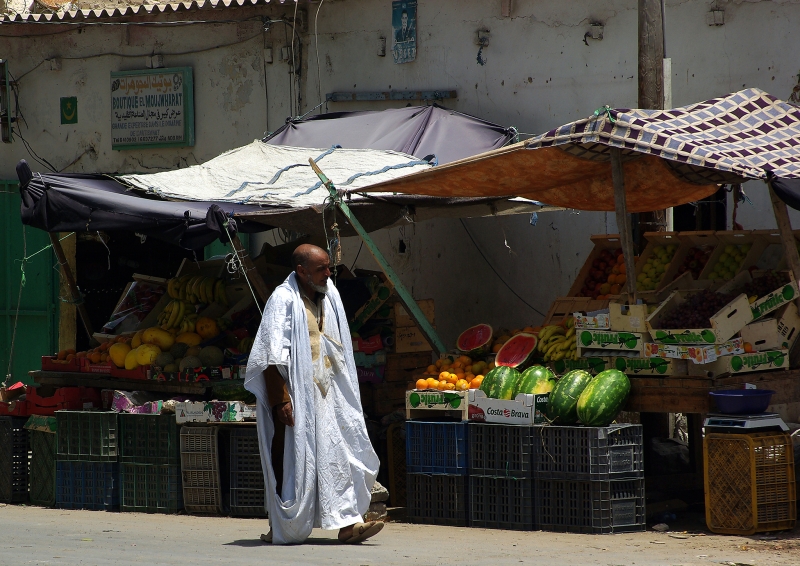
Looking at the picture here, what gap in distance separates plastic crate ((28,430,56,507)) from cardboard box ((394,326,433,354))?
2728 mm

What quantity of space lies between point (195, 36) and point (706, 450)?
283 inches

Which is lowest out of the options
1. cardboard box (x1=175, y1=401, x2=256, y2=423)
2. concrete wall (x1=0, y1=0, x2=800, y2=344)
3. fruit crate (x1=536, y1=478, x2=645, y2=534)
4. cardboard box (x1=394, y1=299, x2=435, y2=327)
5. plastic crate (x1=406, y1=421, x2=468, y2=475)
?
fruit crate (x1=536, y1=478, x2=645, y2=534)

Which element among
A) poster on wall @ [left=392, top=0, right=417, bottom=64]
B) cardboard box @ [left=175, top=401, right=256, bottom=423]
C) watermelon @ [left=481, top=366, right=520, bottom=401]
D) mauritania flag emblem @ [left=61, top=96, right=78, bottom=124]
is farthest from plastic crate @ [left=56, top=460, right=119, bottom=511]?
mauritania flag emblem @ [left=61, top=96, right=78, bottom=124]

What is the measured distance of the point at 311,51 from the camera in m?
11.5

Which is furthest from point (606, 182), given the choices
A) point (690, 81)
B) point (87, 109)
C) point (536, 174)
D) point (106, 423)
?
point (87, 109)

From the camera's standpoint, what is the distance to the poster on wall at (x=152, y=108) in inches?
468

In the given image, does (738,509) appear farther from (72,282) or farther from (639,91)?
(72,282)

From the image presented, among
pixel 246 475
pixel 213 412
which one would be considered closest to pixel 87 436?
pixel 213 412

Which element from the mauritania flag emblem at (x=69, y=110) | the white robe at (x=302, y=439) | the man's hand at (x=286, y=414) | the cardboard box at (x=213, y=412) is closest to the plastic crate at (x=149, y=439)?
the cardboard box at (x=213, y=412)

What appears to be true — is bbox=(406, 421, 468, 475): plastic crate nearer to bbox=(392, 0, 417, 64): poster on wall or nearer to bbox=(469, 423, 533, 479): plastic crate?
bbox=(469, 423, 533, 479): plastic crate

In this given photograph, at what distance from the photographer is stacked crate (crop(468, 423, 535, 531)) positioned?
726 cm

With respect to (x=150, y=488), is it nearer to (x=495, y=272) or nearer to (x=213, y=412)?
(x=213, y=412)

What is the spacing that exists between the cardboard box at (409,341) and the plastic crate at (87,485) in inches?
91.4

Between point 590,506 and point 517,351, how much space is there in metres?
1.40
